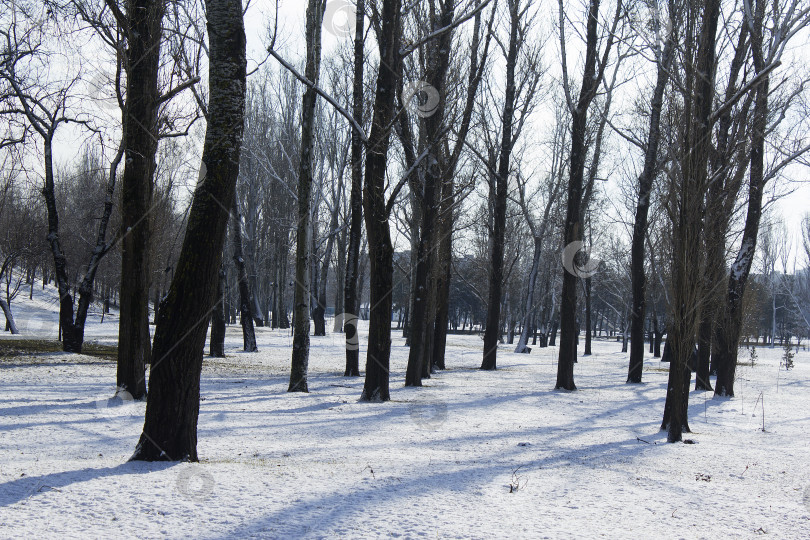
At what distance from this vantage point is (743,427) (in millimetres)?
9633

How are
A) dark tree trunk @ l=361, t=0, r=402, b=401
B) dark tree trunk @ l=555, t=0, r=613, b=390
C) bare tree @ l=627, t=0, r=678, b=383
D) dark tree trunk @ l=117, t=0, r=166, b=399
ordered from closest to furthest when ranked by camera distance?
1. dark tree trunk @ l=117, t=0, r=166, b=399
2. dark tree trunk @ l=361, t=0, r=402, b=401
3. dark tree trunk @ l=555, t=0, r=613, b=390
4. bare tree @ l=627, t=0, r=678, b=383

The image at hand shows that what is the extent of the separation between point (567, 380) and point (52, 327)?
28.8 metres

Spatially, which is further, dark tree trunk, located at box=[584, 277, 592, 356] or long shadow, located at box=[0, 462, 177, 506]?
dark tree trunk, located at box=[584, 277, 592, 356]

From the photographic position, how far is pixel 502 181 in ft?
61.8

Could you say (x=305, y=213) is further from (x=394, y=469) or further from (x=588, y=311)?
(x=588, y=311)

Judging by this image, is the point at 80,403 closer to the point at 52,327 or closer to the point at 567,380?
the point at 567,380

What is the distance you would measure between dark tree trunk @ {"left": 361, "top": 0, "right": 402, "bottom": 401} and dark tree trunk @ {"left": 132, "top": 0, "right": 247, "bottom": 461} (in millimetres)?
4633

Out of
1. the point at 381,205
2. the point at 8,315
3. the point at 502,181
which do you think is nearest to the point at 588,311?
the point at 502,181

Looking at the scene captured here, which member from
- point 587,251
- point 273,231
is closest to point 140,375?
point 587,251

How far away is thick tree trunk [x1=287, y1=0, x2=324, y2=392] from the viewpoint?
35.7 feet

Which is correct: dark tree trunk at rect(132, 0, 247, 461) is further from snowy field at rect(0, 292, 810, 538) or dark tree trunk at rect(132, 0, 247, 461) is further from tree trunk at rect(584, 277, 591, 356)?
tree trunk at rect(584, 277, 591, 356)

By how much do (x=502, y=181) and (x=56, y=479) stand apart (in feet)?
52.8

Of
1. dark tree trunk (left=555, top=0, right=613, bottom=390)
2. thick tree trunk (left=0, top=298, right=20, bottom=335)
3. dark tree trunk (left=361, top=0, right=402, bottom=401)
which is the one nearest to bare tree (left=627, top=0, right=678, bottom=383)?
dark tree trunk (left=555, top=0, right=613, bottom=390)

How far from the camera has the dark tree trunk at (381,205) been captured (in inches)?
386
